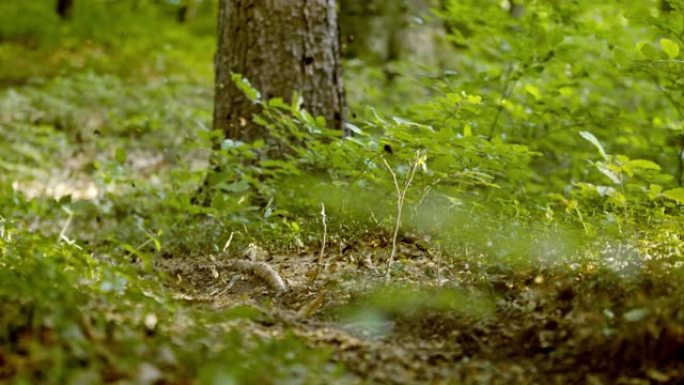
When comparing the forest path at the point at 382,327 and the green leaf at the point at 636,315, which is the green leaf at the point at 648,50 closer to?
the forest path at the point at 382,327

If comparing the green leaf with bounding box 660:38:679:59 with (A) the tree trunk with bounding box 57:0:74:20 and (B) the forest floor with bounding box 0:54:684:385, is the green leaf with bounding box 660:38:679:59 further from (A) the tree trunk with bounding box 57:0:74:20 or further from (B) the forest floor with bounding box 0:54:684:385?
(A) the tree trunk with bounding box 57:0:74:20

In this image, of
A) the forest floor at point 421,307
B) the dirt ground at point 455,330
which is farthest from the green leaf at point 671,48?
the dirt ground at point 455,330

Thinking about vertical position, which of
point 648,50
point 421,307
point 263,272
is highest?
point 648,50

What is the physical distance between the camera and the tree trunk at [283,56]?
4.83m

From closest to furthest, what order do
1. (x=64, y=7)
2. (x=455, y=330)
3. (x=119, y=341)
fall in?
1. (x=119, y=341)
2. (x=455, y=330)
3. (x=64, y=7)

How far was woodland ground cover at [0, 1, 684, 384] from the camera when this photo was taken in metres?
2.09

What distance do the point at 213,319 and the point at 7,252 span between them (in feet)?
Answer: 3.65

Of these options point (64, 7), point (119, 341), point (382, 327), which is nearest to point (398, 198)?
point (382, 327)

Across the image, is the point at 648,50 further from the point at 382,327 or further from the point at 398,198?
the point at 382,327

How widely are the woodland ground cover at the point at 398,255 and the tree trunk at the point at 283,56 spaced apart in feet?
0.79

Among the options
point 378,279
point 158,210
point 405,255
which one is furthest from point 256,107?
point 378,279

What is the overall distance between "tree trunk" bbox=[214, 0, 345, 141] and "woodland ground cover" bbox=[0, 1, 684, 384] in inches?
9.4

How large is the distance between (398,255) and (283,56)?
6.16ft

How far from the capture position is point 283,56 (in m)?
4.83
